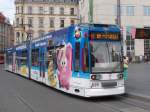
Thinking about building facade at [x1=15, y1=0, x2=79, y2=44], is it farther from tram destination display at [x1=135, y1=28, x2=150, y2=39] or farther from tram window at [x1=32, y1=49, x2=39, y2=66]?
tram window at [x1=32, y1=49, x2=39, y2=66]

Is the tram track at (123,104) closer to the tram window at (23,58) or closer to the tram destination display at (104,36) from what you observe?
the tram destination display at (104,36)

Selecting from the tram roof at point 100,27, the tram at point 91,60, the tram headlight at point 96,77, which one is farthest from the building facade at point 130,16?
the tram headlight at point 96,77

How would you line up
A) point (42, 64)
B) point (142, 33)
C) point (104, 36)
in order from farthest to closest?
point (142, 33)
point (42, 64)
point (104, 36)

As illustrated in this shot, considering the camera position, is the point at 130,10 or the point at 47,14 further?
the point at 47,14

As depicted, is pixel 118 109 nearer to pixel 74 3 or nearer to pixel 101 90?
pixel 101 90

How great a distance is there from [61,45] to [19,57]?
1553 centimetres

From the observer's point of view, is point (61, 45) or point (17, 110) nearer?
point (17, 110)

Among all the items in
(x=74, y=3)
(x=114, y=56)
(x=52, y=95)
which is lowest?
(x=52, y=95)

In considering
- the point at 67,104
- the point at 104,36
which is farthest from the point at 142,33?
the point at 67,104

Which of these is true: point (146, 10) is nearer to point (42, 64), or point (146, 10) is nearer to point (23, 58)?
point (23, 58)

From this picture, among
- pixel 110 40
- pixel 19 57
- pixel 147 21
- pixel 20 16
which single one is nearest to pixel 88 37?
pixel 110 40

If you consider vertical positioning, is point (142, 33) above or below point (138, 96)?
above

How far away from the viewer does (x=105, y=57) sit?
14664 mm

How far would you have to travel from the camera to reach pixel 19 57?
105ft
